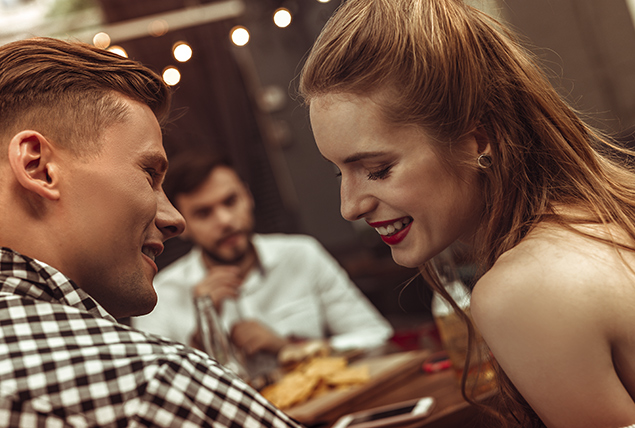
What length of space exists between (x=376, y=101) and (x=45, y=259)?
65 cm

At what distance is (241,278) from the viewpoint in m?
3.45

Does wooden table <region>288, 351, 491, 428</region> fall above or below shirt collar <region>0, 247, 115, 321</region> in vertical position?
below

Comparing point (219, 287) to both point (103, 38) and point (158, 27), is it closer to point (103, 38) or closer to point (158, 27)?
point (103, 38)

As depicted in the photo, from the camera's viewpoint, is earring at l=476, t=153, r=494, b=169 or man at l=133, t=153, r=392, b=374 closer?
earring at l=476, t=153, r=494, b=169

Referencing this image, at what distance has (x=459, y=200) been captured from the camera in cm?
104

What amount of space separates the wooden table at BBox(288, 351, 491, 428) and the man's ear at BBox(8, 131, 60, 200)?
91cm

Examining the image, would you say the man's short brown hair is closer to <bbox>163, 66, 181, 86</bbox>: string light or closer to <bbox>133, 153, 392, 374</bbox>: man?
<bbox>133, 153, 392, 374</bbox>: man

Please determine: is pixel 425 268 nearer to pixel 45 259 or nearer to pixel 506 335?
pixel 506 335

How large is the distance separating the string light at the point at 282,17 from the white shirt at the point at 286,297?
1.74 meters

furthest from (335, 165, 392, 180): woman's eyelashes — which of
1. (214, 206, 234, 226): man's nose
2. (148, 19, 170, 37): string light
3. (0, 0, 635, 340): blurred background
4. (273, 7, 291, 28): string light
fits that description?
(148, 19, 170, 37): string light

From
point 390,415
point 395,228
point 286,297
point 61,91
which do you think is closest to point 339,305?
point 286,297

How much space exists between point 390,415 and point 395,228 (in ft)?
1.81

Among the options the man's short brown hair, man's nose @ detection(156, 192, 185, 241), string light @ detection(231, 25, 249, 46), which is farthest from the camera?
string light @ detection(231, 25, 249, 46)

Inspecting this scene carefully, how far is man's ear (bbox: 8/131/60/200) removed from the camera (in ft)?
2.98
